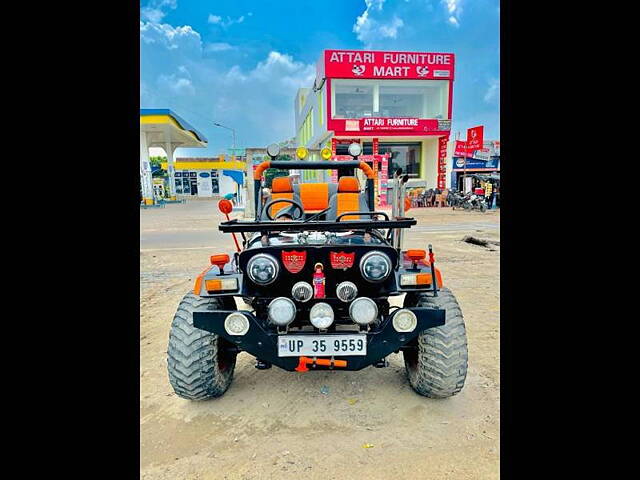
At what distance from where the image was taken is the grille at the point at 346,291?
8.32 ft

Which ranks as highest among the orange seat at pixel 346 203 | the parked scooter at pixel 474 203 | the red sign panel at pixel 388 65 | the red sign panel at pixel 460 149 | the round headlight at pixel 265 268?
the red sign panel at pixel 388 65

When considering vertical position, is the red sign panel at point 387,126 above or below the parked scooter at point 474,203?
above

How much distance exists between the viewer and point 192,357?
264 centimetres

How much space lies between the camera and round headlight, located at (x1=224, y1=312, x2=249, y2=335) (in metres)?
2.48

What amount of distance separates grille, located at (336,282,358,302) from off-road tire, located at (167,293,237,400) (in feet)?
2.91

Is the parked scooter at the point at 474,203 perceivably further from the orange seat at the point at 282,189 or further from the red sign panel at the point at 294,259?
the red sign panel at the point at 294,259

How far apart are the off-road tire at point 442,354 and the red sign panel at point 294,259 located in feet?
3.02

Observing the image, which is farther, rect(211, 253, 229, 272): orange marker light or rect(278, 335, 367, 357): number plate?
rect(211, 253, 229, 272): orange marker light

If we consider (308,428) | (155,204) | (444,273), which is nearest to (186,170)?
(155,204)

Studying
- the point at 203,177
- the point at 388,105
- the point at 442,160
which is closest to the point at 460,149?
the point at 442,160

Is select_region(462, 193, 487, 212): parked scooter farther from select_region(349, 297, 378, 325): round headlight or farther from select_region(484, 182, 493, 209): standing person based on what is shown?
select_region(349, 297, 378, 325): round headlight

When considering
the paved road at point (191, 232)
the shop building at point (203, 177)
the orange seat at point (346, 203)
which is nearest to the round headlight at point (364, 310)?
the orange seat at point (346, 203)

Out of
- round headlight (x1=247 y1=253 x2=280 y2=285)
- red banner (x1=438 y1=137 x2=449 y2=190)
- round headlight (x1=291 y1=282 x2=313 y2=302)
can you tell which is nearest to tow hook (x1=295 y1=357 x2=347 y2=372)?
round headlight (x1=291 y1=282 x2=313 y2=302)
